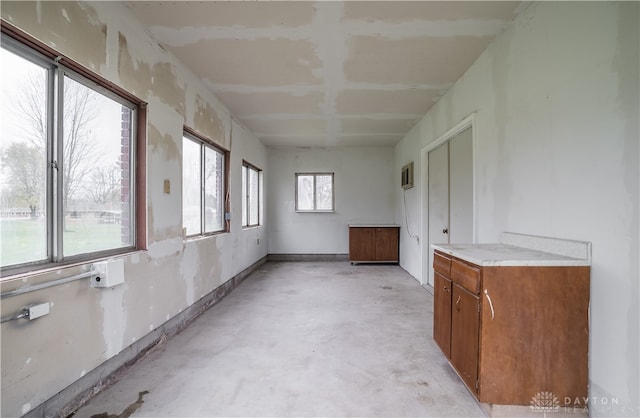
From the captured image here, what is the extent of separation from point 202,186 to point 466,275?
10.7 feet

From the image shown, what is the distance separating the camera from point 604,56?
1.71 metres

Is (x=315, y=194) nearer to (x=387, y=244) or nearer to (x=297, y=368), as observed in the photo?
(x=387, y=244)

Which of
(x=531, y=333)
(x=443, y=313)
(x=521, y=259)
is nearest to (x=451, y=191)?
(x=443, y=313)

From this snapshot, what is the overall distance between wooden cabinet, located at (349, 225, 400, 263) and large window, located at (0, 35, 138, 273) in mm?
5067

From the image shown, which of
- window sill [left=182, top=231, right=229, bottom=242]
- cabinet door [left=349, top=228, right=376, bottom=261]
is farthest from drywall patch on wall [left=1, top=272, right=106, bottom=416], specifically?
cabinet door [left=349, top=228, right=376, bottom=261]

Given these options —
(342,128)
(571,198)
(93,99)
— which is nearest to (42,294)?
(93,99)

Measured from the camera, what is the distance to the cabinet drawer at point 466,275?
6.13 feet

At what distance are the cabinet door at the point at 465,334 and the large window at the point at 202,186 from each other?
283 centimetres

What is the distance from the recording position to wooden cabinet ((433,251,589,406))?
1.76m

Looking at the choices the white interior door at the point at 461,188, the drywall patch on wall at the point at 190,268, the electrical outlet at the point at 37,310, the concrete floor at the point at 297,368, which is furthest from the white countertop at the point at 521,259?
the drywall patch on wall at the point at 190,268

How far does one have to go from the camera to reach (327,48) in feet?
9.69

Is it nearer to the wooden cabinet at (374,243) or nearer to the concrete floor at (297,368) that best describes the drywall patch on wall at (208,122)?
the concrete floor at (297,368)

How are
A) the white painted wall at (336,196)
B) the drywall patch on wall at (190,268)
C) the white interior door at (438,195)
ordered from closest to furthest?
the drywall patch on wall at (190,268) < the white interior door at (438,195) < the white painted wall at (336,196)

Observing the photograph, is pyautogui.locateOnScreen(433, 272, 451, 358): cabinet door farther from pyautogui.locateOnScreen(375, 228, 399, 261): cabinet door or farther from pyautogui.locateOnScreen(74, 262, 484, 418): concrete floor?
pyautogui.locateOnScreen(375, 228, 399, 261): cabinet door
